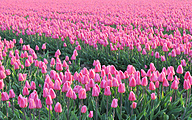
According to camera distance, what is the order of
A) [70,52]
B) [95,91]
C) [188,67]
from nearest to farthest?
1. [95,91]
2. [188,67]
3. [70,52]

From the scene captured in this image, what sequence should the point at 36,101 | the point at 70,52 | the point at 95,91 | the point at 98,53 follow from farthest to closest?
the point at 70,52 < the point at 98,53 < the point at 95,91 < the point at 36,101

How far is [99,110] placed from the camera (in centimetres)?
341

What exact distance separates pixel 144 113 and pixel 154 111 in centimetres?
36

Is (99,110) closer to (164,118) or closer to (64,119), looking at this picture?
(64,119)

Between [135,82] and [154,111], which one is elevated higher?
[135,82]

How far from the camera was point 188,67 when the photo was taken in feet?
17.4

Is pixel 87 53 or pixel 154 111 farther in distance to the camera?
pixel 87 53

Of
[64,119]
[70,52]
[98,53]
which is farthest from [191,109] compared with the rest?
[70,52]

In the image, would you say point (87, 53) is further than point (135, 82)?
Yes

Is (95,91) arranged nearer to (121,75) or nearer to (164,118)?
(121,75)

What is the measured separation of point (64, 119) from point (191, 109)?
71.4 inches

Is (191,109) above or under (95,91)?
under

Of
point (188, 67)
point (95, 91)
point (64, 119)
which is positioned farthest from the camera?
point (188, 67)

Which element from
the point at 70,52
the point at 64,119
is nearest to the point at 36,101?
the point at 64,119
